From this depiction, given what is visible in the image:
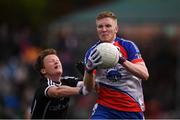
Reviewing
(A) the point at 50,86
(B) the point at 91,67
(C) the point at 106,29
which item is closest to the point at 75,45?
(A) the point at 50,86

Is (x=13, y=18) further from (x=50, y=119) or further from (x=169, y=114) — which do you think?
(x=50, y=119)

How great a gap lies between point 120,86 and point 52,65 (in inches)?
45.5

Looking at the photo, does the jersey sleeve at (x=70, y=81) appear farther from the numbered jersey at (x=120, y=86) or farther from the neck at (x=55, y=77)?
the numbered jersey at (x=120, y=86)

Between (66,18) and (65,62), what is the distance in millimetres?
2612

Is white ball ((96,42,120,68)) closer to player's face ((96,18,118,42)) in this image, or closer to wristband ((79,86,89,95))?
wristband ((79,86,89,95))

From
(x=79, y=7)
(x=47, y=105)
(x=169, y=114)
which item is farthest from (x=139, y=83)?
(x=79, y=7)

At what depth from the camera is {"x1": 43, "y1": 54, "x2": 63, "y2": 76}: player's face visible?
1307 cm

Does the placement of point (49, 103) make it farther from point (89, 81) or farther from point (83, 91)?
point (89, 81)

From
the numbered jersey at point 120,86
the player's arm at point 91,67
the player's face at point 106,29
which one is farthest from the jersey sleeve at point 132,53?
the player's arm at point 91,67

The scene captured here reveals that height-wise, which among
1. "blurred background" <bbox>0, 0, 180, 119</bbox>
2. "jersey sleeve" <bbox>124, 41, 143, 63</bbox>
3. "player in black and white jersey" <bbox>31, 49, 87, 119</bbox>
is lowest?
"blurred background" <bbox>0, 0, 180, 119</bbox>

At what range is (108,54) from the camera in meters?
11.4

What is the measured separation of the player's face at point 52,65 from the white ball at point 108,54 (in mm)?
1615

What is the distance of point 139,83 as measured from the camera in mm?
12562

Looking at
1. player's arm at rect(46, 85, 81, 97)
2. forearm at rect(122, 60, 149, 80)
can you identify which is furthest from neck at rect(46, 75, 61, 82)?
forearm at rect(122, 60, 149, 80)
